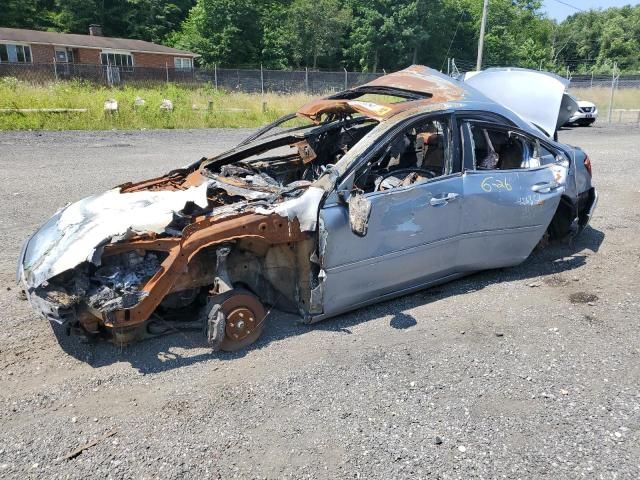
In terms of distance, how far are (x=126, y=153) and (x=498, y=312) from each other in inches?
383

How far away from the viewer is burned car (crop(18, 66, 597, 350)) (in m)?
3.38

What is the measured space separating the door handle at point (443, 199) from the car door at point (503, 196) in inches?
4.4

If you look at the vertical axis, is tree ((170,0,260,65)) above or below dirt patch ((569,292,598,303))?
above

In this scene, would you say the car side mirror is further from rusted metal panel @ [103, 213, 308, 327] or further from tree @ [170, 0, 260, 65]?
tree @ [170, 0, 260, 65]

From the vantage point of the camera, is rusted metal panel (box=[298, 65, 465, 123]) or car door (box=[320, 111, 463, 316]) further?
rusted metal panel (box=[298, 65, 465, 123])

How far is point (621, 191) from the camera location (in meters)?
8.73

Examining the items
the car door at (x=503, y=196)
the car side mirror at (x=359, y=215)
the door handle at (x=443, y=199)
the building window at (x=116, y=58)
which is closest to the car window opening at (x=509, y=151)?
the car door at (x=503, y=196)

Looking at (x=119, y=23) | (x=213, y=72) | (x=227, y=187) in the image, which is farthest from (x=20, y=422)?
(x=119, y=23)

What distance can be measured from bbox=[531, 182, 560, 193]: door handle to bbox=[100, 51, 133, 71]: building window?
41.7 meters

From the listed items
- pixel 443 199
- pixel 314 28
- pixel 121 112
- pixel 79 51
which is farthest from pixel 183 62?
pixel 443 199

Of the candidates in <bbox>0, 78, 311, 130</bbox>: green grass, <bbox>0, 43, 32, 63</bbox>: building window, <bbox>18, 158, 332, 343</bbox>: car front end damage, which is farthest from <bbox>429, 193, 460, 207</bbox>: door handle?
<bbox>0, 43, 32, 63</bbox>: building window

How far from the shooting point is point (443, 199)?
13.8ft

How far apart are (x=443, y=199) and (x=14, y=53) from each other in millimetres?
41665

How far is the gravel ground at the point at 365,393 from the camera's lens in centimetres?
273
